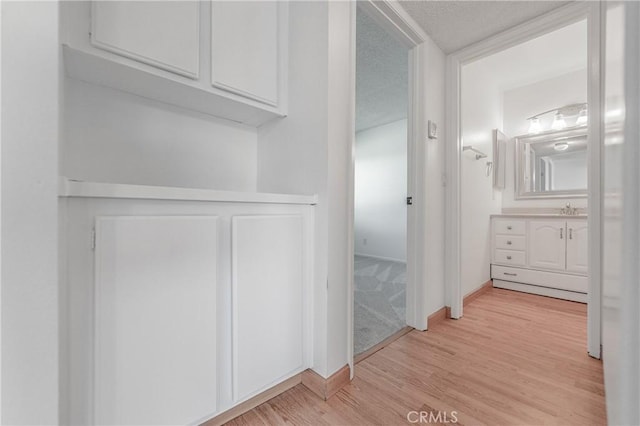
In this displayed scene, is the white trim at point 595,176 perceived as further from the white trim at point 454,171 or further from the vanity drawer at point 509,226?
the vanity drawer at point 509,226

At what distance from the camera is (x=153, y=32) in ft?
3.21

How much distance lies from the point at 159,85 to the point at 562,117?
12.9ft

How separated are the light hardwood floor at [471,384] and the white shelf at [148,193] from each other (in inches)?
35.1

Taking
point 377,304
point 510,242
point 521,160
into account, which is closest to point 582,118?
point 521,160

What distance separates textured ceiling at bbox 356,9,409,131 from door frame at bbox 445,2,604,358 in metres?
0.62

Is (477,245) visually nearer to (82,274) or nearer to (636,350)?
(636,350)

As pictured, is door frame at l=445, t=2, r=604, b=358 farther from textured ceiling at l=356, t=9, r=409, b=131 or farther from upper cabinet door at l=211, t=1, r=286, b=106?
upper cabinet door at l=211, t=1, r=286, b=106

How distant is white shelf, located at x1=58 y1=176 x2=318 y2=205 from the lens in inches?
26.5

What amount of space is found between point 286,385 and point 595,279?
1.89 metres

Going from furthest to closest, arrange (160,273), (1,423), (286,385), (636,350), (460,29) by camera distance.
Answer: (460,29) < (286,385) < (160,273) < (1,423) < (636,350)

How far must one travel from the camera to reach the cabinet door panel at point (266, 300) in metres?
1.00

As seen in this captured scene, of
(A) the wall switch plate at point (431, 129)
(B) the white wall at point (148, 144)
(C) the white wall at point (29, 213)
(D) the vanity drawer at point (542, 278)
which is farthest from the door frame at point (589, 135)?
(C) the white wall at point (29, 213)

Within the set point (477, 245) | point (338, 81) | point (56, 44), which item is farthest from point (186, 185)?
point (477, 245)

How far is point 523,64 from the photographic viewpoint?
2674mm
